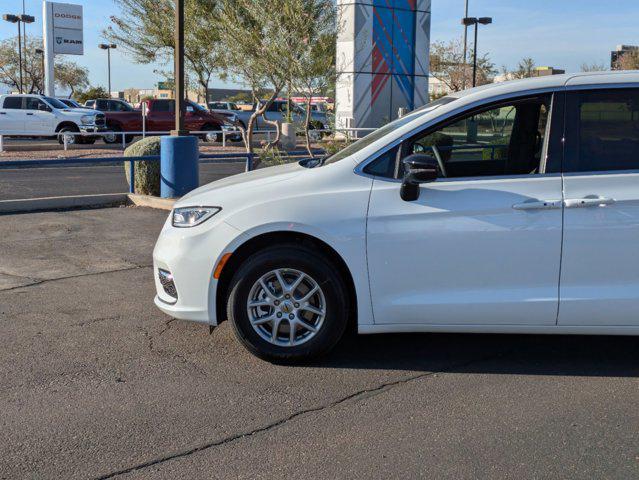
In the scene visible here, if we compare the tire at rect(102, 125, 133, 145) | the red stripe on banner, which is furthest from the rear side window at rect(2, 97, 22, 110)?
the red stripe on banner

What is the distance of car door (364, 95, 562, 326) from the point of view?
4809 millimetres

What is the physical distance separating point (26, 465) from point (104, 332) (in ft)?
7.19

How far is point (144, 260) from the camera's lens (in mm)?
8453

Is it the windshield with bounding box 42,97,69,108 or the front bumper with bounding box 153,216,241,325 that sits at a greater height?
the windshield with bounding box 42,97,69,108

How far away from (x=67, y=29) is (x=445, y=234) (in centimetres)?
4022

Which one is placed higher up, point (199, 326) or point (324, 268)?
point (324, 268)

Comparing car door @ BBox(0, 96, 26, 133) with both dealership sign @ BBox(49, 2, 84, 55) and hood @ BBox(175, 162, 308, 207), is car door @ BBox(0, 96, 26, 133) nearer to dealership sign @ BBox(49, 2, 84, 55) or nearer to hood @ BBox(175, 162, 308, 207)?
dealership sign @ BBox(49, 2, 84, 55)

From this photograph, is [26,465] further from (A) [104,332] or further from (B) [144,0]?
(B) [144,0]

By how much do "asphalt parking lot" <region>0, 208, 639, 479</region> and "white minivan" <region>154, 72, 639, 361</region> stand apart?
0.32m

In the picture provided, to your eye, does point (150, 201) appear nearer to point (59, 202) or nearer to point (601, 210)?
point (59, 202)

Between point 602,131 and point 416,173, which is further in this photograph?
point 602,131

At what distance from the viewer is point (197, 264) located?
5.04 meters

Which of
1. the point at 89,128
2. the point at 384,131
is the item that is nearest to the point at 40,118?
the point at 89,128

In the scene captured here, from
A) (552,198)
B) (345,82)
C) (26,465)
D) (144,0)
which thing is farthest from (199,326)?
(345,82)
